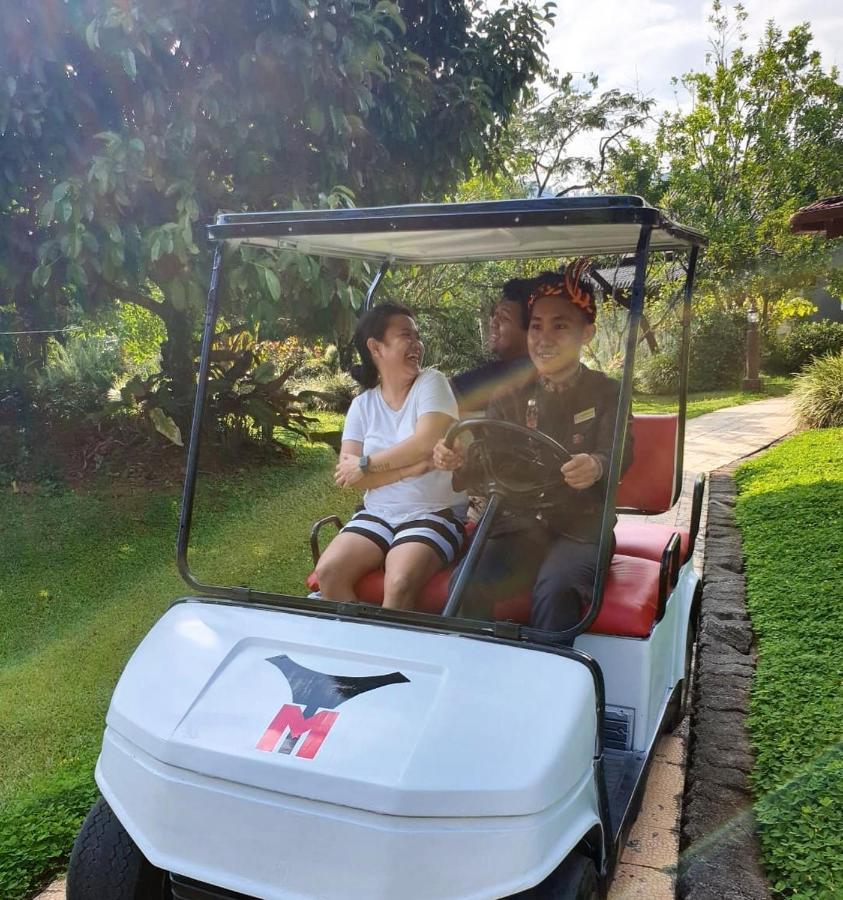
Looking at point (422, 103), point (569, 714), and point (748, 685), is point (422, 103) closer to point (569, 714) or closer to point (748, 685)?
point (748, 685)

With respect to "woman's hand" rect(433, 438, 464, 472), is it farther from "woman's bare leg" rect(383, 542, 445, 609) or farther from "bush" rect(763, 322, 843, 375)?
"bush" rect(763, 322, 843, 375)

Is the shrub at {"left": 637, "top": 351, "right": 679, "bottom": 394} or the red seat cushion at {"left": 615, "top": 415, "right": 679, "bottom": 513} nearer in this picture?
the red seat cushion at {"left": 615, "top": 415, "right": 679, "bottom": 513}

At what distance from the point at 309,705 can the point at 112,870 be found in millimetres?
546

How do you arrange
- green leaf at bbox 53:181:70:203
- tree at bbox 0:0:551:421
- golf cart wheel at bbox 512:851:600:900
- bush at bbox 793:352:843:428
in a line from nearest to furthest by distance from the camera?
golf cart wheel at bbox 512:851:600:900, green leaf at bbox 53:181:70:203, tree at bbox 0:0:551:421, bush at bbox 793:352:843:428

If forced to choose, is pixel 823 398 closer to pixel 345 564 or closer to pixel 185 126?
pixel 185 126

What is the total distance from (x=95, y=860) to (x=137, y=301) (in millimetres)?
4848

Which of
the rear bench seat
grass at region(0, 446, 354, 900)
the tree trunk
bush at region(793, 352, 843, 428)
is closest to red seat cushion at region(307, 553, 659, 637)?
the rear bench seat

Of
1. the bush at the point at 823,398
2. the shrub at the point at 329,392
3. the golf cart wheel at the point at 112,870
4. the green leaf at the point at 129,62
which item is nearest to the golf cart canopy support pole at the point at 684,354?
the golf cart wheel at the point at 112,870

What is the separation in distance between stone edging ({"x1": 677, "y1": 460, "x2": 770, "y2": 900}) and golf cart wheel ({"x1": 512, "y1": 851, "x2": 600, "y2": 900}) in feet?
2.18

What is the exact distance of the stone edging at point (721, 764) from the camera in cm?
210

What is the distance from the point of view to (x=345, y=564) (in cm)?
234

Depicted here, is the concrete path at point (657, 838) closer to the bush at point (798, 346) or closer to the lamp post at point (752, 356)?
the lamp post at point (752, 356)

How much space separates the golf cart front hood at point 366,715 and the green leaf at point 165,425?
4.37 m

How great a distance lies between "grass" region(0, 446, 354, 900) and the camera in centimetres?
253
